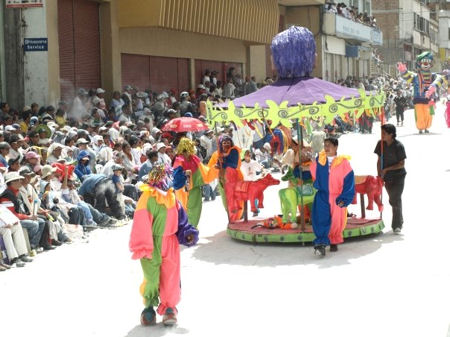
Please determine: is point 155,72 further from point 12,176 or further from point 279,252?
point 279,252

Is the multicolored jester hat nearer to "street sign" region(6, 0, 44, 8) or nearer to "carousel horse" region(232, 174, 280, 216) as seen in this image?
"carousel horse" region(232, 174, 280, 216)

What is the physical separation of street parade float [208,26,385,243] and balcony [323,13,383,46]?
33.1 metres

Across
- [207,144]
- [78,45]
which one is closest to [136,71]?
[78,45]

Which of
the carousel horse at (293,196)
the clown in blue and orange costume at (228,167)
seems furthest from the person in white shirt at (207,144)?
the carousel horse at (293,196)

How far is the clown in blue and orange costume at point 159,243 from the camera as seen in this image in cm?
832

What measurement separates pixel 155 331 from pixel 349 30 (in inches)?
1726

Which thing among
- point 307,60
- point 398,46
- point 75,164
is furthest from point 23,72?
point 398,46

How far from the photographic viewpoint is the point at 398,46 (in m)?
73.8

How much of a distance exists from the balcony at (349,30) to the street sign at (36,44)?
89.0ft

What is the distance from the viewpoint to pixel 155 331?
325 inches

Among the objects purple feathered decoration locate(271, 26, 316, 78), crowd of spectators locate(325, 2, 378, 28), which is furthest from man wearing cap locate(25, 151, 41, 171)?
crowd of spectators locate(325, 2, 378, 28)

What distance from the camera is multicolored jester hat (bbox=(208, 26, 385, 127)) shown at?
1234cm

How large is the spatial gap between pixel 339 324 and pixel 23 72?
1480cm

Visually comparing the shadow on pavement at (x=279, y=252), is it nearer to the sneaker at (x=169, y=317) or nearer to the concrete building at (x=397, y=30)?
the sneaker at (x=169, y=317)
